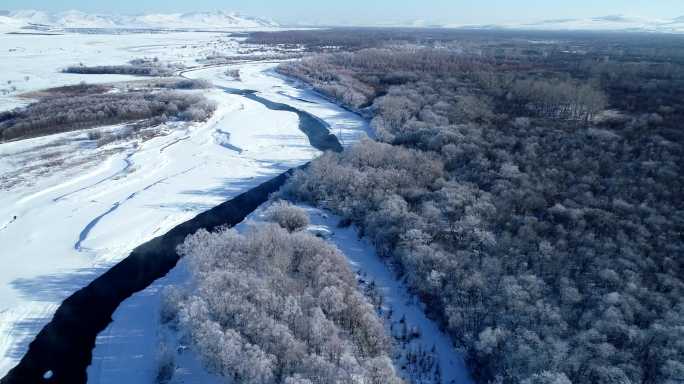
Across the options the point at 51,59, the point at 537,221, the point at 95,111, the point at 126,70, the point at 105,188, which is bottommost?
the point at 537,221

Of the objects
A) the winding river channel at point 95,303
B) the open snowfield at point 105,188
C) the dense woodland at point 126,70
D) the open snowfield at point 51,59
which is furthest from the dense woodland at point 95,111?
the winding river channel at point 95,303

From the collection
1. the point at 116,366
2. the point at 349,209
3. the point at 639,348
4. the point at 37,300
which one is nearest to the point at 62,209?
the point at 37,300

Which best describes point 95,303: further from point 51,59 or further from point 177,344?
point 51,59

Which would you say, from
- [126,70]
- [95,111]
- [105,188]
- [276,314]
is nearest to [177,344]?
[276,314]

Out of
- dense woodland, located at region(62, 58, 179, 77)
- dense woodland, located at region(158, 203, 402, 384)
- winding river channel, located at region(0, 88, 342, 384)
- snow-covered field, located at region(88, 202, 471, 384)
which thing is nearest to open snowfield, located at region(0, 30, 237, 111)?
dense woodland, located at region(62, 58, 179, 77)

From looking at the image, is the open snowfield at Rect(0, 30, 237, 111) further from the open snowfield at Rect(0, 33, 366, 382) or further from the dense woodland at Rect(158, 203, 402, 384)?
the dense woodland at Rect(158, 203, 402, 384)

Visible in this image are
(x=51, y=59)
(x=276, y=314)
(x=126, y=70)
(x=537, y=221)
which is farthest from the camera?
(x=51, y=59)
